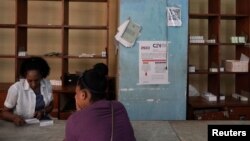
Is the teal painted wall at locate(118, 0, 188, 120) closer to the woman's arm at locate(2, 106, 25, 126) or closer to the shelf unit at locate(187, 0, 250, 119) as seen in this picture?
the shelf unit at locate(187, 0, 250, 119)

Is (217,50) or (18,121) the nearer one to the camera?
(18,121)

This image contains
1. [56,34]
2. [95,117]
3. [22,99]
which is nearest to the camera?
[95,117]

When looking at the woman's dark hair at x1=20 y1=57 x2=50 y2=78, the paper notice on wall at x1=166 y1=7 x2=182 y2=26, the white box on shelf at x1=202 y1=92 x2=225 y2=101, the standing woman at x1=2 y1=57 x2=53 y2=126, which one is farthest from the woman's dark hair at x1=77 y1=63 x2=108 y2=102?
the white box on shelf at x1=202 y1=92 x2=225 y2=101

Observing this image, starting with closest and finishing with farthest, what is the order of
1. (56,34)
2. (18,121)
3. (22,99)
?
(18,121) → (22,99) → (56,34)

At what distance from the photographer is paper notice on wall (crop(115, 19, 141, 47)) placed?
380cm

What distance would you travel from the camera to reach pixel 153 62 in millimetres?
3867

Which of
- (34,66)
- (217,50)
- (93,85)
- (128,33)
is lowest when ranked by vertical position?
(93,85)

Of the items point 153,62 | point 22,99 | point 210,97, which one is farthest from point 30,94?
point 210,97

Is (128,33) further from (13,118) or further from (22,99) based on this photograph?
(13,118)

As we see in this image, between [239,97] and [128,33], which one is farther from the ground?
[128,33]

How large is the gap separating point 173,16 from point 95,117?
7.80 feet

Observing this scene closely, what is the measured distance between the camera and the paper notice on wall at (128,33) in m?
3.80

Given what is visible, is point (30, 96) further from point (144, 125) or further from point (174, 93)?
point (174, 93)

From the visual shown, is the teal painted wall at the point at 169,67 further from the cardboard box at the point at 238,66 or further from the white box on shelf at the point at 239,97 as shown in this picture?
the white box on shelf at the point at 239,97
